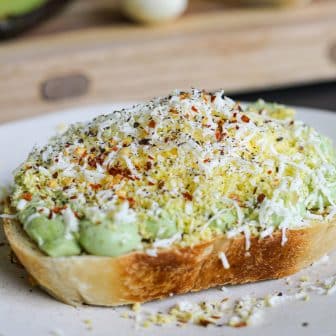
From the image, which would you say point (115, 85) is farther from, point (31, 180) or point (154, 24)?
point (31, 180)

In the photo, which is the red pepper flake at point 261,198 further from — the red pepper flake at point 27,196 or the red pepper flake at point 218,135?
the red pepper flake at point 27,196

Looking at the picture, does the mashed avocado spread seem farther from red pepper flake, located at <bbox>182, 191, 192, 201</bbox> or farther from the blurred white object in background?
the blurred white object in background

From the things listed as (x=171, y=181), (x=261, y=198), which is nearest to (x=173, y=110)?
(x=171, y=181)

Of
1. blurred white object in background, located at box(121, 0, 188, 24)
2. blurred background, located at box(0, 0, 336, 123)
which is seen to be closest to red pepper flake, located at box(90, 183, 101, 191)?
blurred background, located at box(0, 0, 336, 123)

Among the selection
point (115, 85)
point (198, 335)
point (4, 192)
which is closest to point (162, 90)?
point (115, 85)

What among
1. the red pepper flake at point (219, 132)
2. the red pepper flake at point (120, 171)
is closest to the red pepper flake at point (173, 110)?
the red pepper flake at point (219, 132)

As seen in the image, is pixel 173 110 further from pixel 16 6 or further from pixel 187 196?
pixel 16 6
